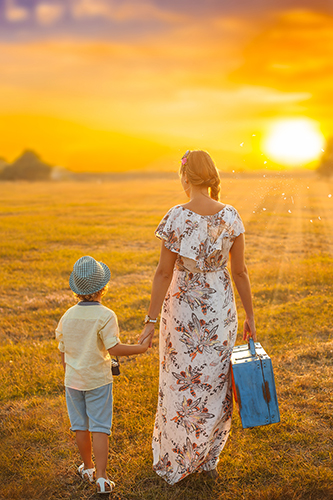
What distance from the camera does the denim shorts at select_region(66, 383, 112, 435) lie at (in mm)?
2906

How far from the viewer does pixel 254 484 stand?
319 centimetres

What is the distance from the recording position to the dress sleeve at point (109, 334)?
109 inches

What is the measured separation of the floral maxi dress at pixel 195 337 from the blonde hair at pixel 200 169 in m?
0.21

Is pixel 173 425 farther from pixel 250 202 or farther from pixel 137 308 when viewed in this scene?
pixel 250 202

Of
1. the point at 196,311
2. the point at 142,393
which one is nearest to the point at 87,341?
the point at 196,311

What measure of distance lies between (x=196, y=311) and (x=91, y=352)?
2.55ft

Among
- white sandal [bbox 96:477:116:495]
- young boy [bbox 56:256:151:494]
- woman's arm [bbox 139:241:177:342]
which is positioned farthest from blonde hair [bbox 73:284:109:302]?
white sandal [bbox 96:477:116:495]

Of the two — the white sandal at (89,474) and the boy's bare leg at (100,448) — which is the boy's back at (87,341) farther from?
the white sandal at (89,474)

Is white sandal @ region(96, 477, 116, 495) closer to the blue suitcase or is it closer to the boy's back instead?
the boy's back

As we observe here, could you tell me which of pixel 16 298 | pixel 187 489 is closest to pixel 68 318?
pixel 187 489

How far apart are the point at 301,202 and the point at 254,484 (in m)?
25.8

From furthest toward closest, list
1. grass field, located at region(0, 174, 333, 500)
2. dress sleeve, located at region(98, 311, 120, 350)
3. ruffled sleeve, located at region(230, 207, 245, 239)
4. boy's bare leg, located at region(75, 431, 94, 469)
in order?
1. grass field, located at region(0, 174, 333, 500)
2. boy's bare leg, located at region(75, 431, 94, 469)
3. ruffled sleeve, located at region(230, 207, 245, 239)
4. dress sleeve, located at region(98, 311, 120, 350)

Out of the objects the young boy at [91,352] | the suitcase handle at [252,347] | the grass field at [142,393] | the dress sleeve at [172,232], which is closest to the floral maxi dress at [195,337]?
the dress sleeve at [172,232]

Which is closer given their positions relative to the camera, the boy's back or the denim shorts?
the boy's back
